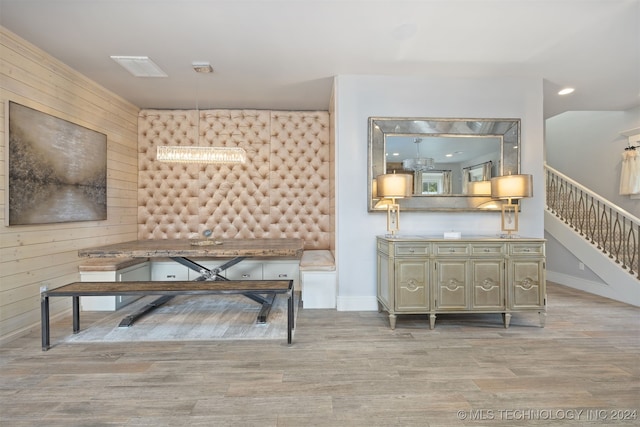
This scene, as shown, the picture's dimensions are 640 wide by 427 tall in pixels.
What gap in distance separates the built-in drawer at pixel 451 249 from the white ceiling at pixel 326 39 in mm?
1891

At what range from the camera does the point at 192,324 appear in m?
3.00

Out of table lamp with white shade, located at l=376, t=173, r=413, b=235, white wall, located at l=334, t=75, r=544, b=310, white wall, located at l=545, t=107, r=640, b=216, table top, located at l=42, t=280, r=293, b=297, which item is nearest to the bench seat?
table top, located at l=42, t=280, r=293, b=297

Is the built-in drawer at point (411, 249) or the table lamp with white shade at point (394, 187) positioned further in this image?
the table lamp with white shade at point (394, 187)

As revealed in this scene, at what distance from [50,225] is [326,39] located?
10.7 ft

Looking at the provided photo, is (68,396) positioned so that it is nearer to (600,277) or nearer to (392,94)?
(392,94)

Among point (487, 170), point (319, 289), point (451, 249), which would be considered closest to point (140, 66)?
point (319, 289)

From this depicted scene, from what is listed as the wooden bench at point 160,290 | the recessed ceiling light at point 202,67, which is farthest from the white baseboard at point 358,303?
the recessed ceiling light at point 202,67

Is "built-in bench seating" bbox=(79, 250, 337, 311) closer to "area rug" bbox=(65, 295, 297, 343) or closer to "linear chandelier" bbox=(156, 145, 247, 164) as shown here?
"area rug" bbox=(65, 295, 297, 343)

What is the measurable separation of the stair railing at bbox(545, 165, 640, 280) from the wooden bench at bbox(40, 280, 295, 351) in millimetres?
4520

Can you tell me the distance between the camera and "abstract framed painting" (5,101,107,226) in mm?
2639

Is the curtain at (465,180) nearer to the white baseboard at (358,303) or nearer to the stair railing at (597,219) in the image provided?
the white baseboard at (358,303)

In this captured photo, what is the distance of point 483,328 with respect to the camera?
2.96 metres

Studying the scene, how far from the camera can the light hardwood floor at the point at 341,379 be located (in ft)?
5.51

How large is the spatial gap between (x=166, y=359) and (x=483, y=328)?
285cm
